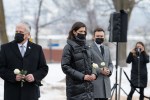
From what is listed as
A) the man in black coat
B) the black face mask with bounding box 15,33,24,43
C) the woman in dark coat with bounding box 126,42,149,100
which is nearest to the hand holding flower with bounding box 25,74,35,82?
the man in black coat

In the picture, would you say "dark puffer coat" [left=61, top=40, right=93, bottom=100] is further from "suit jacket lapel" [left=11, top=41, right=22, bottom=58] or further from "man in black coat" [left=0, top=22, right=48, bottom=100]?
"suit jacket lapel" [left=11, top=41, right=22, bottom=58]

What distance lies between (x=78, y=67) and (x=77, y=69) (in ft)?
0.12

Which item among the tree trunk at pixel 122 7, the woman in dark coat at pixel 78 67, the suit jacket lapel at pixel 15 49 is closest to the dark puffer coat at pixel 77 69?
the woman in dark coat at pixel 78 67

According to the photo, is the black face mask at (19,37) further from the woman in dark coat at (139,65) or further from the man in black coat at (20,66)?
the woman in dark coat at (139,65)

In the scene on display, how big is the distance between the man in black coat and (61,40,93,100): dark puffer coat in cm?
60

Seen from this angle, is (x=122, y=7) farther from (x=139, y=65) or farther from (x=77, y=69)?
(x=77, y=69)

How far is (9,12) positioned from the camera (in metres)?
59.5

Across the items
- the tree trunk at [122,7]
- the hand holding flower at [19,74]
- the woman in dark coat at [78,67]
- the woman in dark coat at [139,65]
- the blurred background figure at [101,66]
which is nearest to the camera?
the hand holding flower at [19,74]

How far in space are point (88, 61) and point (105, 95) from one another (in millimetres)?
1561

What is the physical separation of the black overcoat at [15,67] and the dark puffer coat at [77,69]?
0.60 m

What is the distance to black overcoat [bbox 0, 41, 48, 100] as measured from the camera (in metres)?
6.52

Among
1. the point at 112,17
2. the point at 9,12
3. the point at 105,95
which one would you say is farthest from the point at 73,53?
the point at 9,12

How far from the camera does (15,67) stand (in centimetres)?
654

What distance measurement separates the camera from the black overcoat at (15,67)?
652 centimetres
